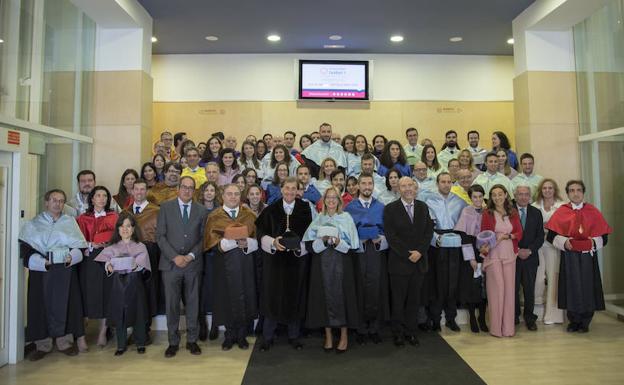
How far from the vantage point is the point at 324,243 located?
420cm

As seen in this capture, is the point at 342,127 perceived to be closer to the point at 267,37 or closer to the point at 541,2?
the point at 267,37

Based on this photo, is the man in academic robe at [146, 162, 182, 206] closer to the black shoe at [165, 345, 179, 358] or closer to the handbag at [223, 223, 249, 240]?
the handbag at [223, 223, 249, 240]

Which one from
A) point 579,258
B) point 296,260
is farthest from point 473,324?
point 296,260

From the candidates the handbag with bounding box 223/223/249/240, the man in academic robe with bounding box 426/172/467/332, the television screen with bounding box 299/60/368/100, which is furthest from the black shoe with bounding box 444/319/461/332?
the television screen with bounding box 299/60/368/100

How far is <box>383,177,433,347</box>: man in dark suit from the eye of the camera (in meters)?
4.39

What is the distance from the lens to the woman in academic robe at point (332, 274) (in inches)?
166

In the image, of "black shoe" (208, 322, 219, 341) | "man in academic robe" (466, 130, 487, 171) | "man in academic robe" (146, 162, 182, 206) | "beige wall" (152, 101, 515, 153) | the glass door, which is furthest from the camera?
"beige wall" (152, 101, 515, 153)

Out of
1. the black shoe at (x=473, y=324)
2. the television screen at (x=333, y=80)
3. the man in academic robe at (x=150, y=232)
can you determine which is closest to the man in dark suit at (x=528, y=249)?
the black shoe at (x=473, y=324)

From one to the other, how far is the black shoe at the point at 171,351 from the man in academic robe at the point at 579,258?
14.2ft

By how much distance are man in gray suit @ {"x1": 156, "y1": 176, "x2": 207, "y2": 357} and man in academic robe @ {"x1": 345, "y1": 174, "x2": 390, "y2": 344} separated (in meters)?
1.61

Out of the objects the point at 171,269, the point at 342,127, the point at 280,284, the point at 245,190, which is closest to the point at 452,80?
the point at 342,127

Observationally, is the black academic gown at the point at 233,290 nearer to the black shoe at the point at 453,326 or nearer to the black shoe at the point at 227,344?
the black shoe at the point at 227,344

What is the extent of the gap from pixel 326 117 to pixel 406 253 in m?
5.07

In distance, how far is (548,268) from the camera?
537cm
